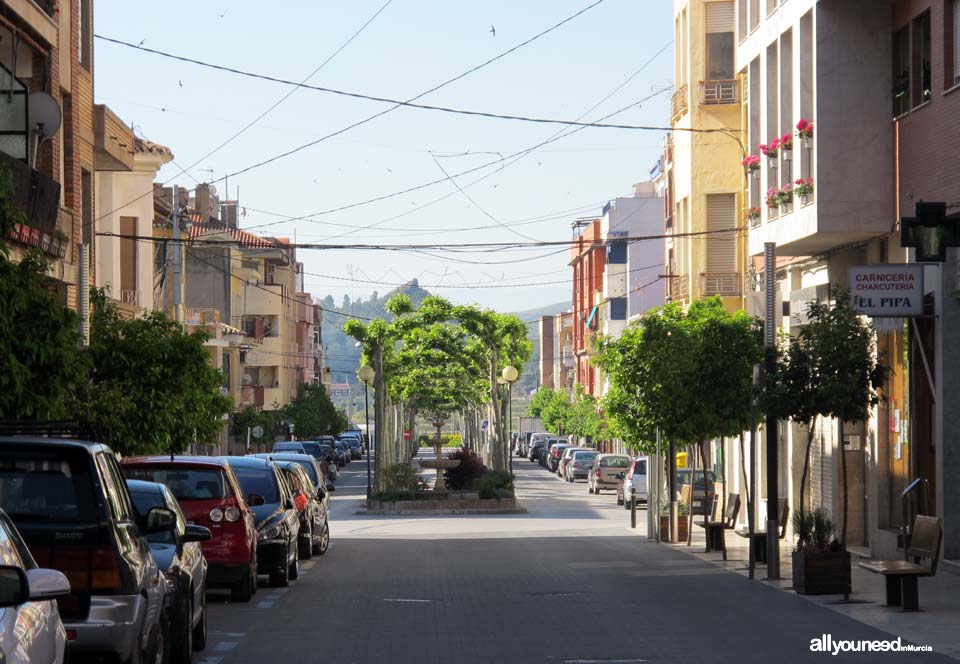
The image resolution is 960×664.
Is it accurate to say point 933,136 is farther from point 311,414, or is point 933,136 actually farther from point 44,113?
point 311,414

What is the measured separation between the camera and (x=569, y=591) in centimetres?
2188

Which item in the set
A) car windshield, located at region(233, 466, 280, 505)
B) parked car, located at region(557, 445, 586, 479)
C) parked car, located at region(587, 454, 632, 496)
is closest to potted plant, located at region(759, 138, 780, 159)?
car windshield, located at region(233, 466, 280, 505)

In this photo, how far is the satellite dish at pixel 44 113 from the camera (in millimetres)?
28391

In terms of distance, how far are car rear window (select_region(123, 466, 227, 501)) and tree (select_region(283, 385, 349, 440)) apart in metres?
85.6

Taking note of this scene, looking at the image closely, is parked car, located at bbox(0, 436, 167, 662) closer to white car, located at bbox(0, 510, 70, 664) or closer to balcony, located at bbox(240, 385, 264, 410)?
white car, located at bbox(0, 510, 70, 664)

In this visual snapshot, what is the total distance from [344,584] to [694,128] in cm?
2805

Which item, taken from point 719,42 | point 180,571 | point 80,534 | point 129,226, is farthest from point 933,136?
point 129,226

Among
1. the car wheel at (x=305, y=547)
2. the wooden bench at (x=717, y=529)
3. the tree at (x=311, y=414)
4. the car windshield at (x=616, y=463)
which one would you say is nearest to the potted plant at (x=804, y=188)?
the wooden bench at (x=717, y=529)

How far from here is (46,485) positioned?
10.7 m

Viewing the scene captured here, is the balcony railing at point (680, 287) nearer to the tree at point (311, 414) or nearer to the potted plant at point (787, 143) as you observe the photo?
the potted plant at point (787, 143)

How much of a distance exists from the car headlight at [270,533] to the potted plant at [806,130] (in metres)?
11.7

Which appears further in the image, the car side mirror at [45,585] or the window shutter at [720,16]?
the window shutter at [720,16]

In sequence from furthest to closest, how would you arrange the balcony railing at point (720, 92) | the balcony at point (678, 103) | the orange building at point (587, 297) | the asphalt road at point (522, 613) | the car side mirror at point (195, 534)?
1. the orange building at point (587, 297)
2. the balcony at point (678, 103)
3. the balcony railing at point (720, 92)
4. the asphalt road at point (522, 613)
5. the car side mirror at point (195, 534)

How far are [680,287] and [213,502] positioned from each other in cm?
3440
